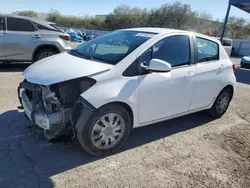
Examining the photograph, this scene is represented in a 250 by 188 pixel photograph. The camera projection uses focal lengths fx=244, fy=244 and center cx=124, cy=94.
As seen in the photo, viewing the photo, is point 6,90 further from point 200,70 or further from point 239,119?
point 239,119

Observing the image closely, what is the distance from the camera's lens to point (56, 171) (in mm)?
2959

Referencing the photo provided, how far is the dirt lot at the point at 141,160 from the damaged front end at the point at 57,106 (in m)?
0.38

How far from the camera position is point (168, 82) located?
367cm

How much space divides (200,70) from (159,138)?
1.34m

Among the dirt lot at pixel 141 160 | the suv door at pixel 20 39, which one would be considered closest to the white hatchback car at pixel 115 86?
the dirt lot at pixel 141 160

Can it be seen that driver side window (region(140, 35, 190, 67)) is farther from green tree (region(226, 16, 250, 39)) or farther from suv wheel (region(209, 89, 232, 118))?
green tree (region(226, 16, 250, 39))

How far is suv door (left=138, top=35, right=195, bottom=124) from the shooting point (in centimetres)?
347

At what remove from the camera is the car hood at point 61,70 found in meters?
3.01

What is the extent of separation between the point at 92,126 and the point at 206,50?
8.56 feet

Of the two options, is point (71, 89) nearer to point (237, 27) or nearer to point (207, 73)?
point (207, 73)

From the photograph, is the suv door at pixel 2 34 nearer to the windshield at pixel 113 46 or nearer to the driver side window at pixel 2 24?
the driver side window at pixel 2 24

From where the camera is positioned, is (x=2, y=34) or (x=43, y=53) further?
(x=43, y=53)

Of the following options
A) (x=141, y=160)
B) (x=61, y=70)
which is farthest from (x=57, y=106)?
(x=141, y=160)

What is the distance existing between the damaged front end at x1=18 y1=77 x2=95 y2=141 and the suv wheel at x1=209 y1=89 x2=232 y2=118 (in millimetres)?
2799
